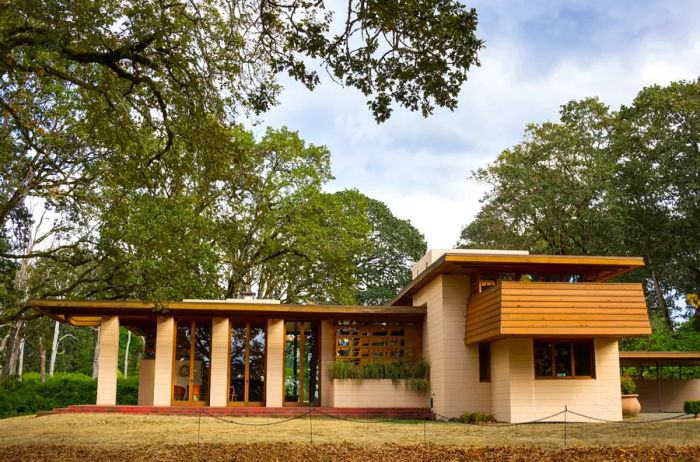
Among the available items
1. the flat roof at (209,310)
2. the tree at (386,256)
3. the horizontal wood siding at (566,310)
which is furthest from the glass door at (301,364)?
the tree at (386,256)

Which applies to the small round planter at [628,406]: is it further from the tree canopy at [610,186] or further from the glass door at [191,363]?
the tree canopy at [610,186]

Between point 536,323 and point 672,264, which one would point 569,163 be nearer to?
point 672,264

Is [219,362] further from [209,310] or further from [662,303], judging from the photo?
[662,303]

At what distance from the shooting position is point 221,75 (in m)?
10.8

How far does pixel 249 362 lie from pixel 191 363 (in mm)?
1728

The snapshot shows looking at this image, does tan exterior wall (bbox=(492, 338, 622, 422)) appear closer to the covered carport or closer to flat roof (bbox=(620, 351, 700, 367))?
flat roof (bbox=(620, 351, 700, 367))

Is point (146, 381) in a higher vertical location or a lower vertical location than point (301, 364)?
lower

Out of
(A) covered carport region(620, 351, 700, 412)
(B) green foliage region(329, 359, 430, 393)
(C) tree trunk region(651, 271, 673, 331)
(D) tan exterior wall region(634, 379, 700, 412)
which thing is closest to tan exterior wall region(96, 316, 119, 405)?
(B) green foliage region(329, 359, 430, 393)

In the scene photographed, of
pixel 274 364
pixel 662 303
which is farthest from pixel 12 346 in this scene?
pixel 662 303

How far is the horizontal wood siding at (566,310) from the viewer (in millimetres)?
15359

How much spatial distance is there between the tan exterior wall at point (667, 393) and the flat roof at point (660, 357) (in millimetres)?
740

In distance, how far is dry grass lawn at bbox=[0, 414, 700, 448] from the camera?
37.9 feet

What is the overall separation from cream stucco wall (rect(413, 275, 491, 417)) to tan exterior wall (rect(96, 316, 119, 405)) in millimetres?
8513

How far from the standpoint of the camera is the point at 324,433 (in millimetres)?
13289
